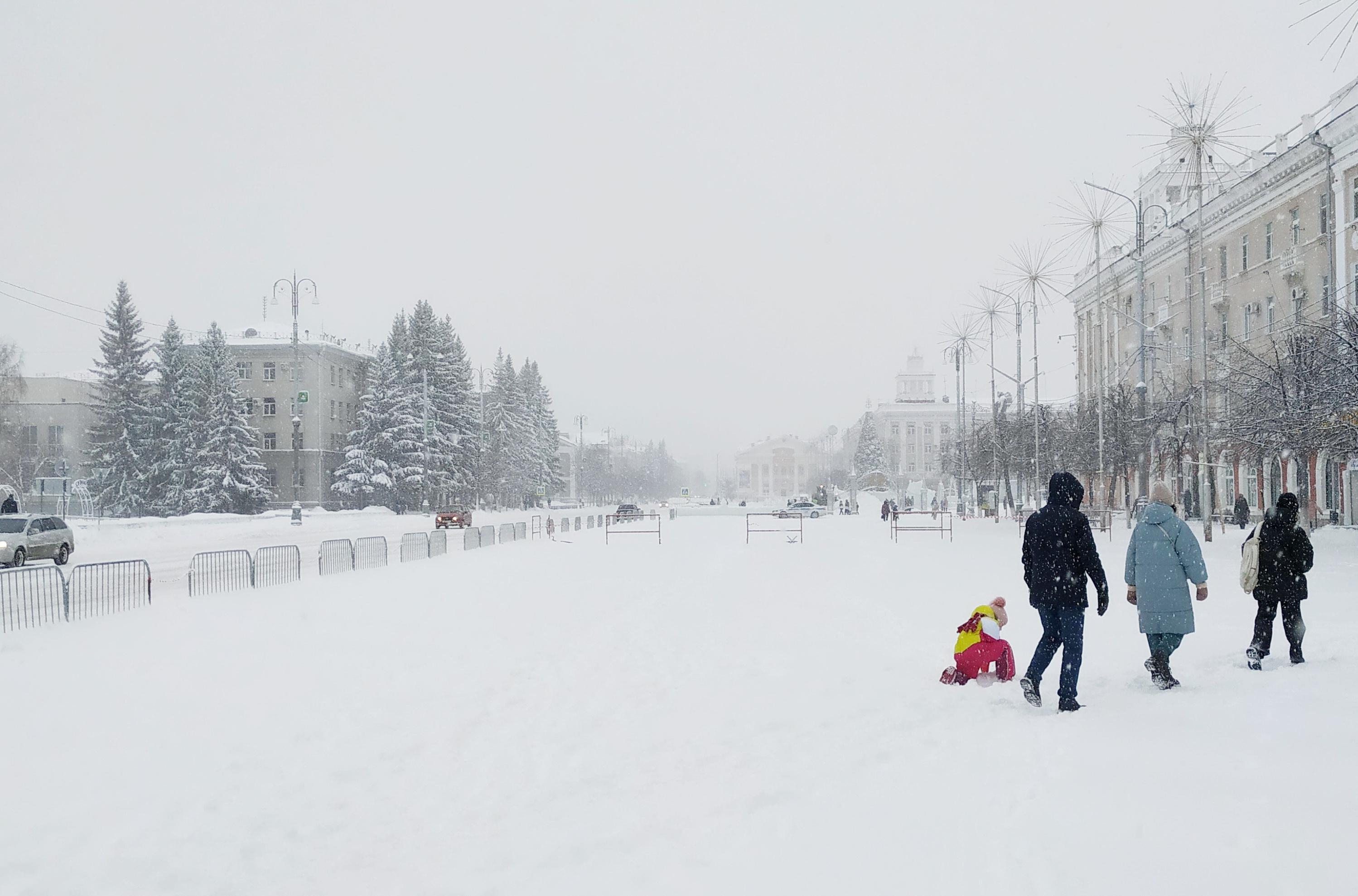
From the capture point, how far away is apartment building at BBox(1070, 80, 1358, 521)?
3484 cm

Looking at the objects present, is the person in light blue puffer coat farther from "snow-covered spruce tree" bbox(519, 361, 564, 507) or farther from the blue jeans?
"snow-covered spruce tree" bbox(519, 361, 564, 507)

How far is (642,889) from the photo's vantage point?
462cm

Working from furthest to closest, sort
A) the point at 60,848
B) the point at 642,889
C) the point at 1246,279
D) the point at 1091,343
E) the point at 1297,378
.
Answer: the point at 1091,343 < the point at 1246,279 < the point at 1297,378 < the point at 60,848 < the point at 642,889

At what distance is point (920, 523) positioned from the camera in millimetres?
53281

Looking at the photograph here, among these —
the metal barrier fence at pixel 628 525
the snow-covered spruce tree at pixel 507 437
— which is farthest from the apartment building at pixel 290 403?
the metal barrier fence at pixel 628 525

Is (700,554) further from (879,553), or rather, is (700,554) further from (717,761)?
(717,761)

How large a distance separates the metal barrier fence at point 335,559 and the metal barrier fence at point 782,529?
1627 cm

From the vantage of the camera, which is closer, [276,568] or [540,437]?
[276,568]

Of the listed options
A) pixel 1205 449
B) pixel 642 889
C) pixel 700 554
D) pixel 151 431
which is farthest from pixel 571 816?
pixel 151 431

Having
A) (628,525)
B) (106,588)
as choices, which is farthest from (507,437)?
(106,588)

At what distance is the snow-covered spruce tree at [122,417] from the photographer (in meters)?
60.6

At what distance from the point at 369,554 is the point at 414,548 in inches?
82.8

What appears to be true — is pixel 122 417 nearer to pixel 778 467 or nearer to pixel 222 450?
pixel 222 450

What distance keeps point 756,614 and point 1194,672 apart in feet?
23.6
